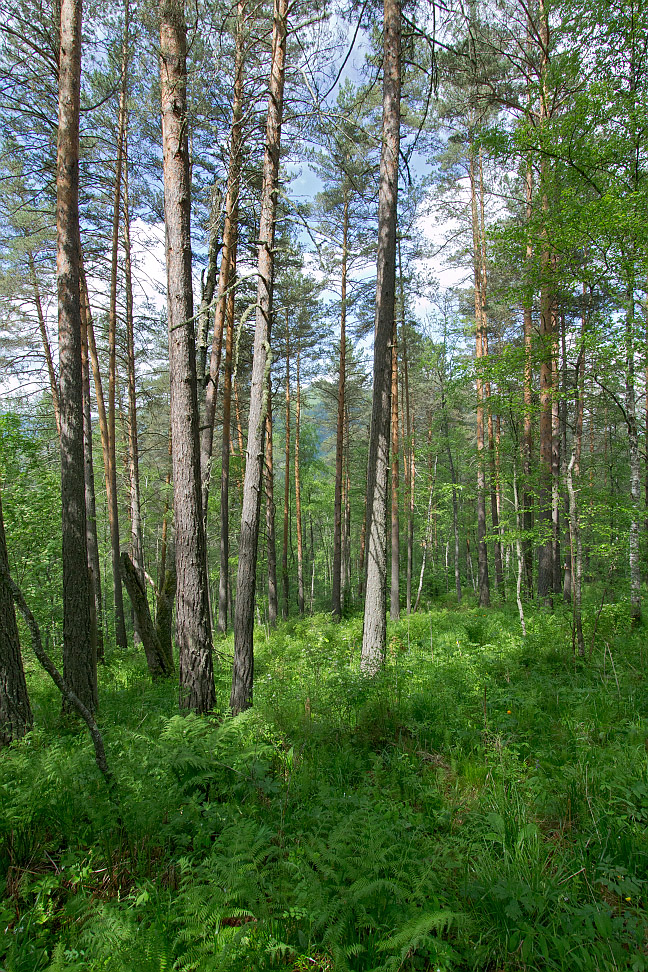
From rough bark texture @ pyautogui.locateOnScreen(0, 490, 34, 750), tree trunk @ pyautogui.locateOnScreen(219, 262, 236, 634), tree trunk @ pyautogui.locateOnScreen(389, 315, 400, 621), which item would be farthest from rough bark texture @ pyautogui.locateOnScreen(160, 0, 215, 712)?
tree trunk @ pyautogui.locateOnScreen(389, 315, 400, 621)

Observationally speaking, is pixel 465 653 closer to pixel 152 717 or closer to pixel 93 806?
pixel 152 717

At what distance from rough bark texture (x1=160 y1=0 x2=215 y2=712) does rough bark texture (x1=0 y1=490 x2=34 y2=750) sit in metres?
1.51

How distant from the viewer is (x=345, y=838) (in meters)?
2.54

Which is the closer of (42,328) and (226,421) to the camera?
(226,421)

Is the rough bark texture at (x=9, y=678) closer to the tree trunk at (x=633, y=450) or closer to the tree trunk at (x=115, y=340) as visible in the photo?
the tree trunk at (x=115, y=340)

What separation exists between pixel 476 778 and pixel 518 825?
687 mm

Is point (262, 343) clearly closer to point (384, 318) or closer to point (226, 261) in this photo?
point (384, 318)

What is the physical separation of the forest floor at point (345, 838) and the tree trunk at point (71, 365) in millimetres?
1105

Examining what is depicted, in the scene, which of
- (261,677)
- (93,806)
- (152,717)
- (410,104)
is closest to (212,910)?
(93,806)

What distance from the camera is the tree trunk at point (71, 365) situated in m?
5.30

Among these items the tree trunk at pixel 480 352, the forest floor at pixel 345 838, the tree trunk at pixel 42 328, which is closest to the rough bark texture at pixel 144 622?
the forest floor at pixel 345 838

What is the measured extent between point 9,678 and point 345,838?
3.41m

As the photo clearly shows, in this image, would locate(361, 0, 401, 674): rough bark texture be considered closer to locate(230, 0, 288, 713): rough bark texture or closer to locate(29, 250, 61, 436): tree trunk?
locate(230, 0, 288, 713): rough bark texture

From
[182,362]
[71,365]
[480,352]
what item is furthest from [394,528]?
[71,365]
